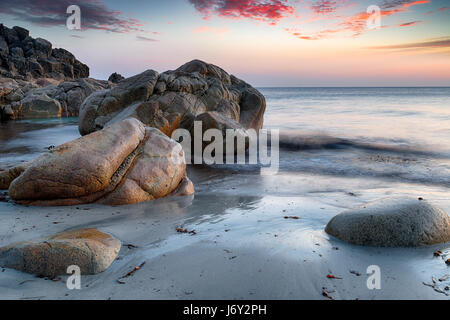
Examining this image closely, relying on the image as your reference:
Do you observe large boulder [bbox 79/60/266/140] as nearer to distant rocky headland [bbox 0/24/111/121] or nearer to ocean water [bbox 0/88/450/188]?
ocean water [bbox 0/88/450/188]

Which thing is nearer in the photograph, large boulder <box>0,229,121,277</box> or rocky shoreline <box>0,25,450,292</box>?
large boulder <box>0,229,121,277</box>

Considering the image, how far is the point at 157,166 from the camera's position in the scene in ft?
18.2

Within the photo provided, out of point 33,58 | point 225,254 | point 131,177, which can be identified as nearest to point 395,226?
point 225,254

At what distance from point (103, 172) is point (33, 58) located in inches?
2565

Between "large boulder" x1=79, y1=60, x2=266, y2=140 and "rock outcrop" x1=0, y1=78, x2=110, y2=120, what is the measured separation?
47.1 ft

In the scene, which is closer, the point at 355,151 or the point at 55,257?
the point at 55,257

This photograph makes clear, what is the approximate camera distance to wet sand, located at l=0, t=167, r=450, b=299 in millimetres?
2662

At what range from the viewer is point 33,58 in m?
58.0

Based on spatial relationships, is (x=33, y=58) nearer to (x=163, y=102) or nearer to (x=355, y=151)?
(x=163, y=102)

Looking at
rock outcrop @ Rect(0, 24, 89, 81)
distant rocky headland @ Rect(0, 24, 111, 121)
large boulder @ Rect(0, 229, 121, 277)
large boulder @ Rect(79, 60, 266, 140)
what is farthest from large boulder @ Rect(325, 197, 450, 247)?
rock outcrop @ Rect(0, 24, 89, 81)
